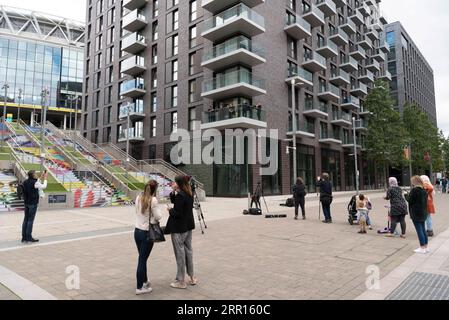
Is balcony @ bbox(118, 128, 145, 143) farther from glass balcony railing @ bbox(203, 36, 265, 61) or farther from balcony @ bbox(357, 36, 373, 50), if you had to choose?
balcony @ bbox(357, 36, 373, 50)

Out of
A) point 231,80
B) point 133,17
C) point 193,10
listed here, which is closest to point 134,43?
point 133,17

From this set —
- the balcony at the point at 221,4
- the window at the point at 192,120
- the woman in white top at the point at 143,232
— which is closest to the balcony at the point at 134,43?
the balcony at the point at 221,4

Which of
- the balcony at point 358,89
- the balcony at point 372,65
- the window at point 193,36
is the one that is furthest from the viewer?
the balcony at point 372,65

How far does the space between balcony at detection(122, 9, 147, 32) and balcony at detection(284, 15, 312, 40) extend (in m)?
16.8

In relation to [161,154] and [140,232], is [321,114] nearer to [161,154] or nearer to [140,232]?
[161,154]

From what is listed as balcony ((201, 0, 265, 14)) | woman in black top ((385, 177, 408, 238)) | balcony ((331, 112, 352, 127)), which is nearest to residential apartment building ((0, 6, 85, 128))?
balcony ((201, 0, 265, 14))

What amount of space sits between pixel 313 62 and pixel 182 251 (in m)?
33.1

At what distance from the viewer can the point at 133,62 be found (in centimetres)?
3553

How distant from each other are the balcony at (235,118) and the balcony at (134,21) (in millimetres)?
17382

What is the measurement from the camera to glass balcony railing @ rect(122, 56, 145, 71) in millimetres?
35469

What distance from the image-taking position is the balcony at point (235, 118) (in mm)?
24719

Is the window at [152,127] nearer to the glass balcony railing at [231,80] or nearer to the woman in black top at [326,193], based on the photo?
the glass balcony railing at [231,80]

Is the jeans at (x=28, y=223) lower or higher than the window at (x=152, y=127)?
lower
